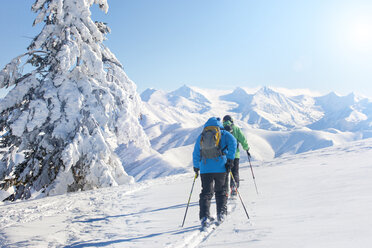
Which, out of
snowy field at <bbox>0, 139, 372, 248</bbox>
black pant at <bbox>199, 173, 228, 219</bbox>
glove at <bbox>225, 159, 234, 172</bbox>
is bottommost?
snowy field at <bbox>0, 139, 372, 248</bbox>

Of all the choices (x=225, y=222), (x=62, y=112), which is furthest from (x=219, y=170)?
A: (x=62, y=112)

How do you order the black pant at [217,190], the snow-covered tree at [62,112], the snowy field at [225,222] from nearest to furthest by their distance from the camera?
the snowy field at [225,222]
the black pant at [217,190]
the snow-covered tree at [62,112]

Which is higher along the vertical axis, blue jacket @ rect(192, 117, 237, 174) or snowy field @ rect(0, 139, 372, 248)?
blue jacket @ rect(192, 117, 237, 174)

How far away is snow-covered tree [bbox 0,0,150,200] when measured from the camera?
11.1 metres

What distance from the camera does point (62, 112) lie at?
11.4 meters

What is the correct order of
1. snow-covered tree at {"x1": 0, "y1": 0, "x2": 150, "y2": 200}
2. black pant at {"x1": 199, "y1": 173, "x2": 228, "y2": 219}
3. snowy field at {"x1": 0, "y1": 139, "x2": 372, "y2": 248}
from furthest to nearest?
snow-covered tree at {"x1": 0, "y1": 0, "x2": 150, "y2": 200}
black pant at {"x1": 199, "y1": 173, "x2": 228, "y2": 219}
snowy field at {"x1": 0, "y1": 139, "x2": 372, "y2": 248}

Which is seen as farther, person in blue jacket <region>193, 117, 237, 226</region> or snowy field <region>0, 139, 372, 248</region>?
person in blue jacket <region>193, 117, 237, 226</region>

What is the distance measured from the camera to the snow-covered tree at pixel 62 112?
11.1 m

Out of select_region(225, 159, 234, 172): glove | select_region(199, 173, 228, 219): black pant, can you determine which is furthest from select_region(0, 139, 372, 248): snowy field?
select_region(225, 159, 234, 172): glove

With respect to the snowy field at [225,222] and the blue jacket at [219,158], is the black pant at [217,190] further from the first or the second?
the snowy field at [225,222]

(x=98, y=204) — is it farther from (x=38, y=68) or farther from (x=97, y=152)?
(x=38, y=68)

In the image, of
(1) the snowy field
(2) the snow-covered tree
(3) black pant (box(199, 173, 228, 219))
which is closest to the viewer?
(1) the snowy field

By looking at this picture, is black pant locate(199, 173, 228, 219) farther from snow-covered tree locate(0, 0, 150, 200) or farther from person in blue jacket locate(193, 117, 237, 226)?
snow-covered tree locate(0, 0, 150, 200)

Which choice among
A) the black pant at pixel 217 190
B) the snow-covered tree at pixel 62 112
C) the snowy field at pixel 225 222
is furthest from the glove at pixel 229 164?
the snow-covered tree at pixel 62 112
